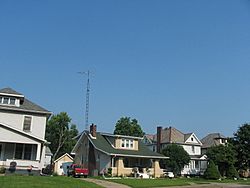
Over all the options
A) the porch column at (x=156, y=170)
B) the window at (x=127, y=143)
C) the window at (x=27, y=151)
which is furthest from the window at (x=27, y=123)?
the porch column at (x=156, y=170)

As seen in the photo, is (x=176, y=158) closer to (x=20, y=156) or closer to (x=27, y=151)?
(x=27, y=151)

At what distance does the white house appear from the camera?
119 feet

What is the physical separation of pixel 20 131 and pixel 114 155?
1509 cm

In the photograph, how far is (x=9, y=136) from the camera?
36312 millimetres

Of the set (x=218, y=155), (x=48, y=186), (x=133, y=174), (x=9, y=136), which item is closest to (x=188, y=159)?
(x=218, y=155)

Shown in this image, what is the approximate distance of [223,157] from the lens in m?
60.0

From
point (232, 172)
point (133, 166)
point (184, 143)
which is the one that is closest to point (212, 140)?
point (184, 143)

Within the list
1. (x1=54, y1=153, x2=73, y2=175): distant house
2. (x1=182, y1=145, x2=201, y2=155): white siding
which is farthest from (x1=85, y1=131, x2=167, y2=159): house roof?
(x1=182, y1=145, x2=201, y2=155): white siding

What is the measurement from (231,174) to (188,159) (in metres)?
8.17

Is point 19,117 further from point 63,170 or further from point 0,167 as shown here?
point 63,170

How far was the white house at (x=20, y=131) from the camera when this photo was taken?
36375 millimetres

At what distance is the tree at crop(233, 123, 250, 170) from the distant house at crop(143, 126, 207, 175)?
306 inches

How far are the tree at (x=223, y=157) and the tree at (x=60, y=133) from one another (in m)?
36.8

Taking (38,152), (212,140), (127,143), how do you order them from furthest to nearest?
(212,140)
(127,143)
(38,152)
